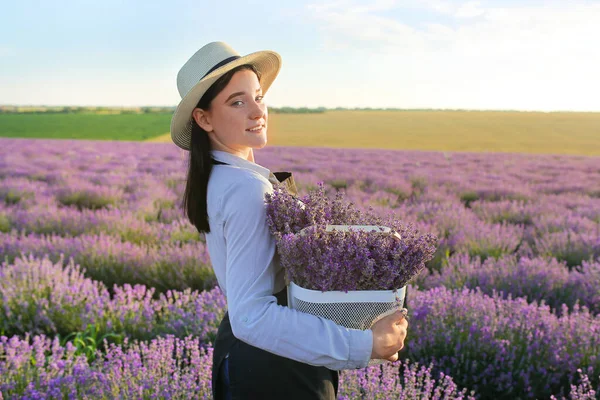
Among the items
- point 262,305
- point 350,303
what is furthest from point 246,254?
point 350,303

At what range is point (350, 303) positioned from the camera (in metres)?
1.29

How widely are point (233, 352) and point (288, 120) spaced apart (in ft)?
164

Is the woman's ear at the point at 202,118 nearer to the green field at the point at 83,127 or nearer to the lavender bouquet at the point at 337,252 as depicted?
the lavender bouquet at the point at 337,252

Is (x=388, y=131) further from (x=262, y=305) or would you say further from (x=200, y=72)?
(x=262, y=305)

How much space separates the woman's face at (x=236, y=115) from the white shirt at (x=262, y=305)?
0.65 ft

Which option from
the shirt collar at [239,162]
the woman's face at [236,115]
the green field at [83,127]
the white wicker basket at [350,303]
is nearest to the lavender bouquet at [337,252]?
the white wicker basket at [350,303]

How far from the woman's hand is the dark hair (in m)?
0.58

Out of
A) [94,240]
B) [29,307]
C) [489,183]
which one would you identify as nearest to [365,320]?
[29,307]

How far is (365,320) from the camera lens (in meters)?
1.31

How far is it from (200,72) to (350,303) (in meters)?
0.81

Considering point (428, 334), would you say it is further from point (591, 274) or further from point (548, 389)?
point (591, 274)

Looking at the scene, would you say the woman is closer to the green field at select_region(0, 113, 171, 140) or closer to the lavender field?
the lavender field

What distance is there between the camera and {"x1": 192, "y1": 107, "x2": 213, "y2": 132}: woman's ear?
157 centimetres

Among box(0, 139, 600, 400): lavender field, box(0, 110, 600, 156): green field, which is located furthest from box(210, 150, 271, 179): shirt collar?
box(0, 110, 600, 156): green field
